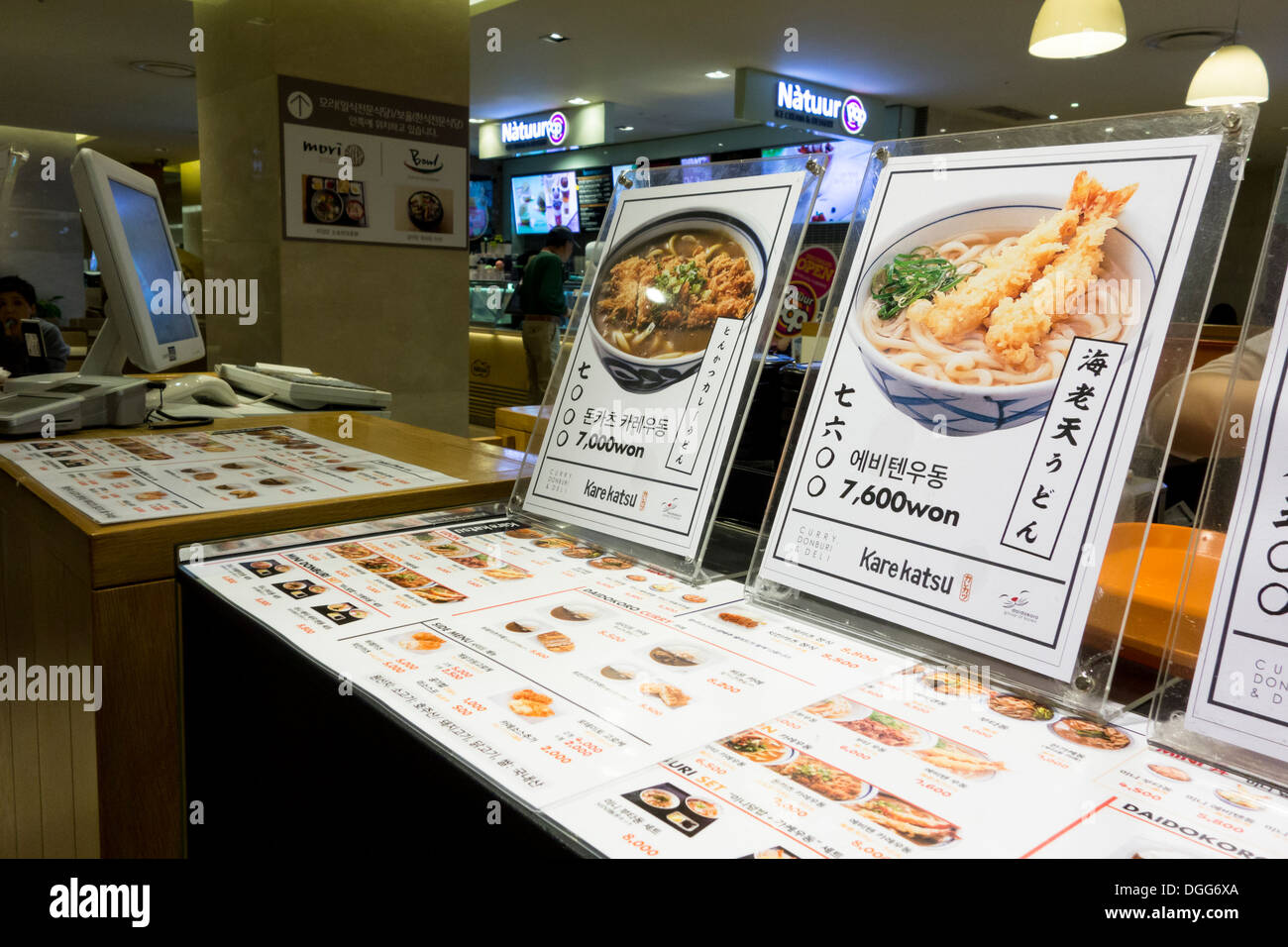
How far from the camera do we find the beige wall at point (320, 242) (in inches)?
158

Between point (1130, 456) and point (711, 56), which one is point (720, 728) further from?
point (711, 56)

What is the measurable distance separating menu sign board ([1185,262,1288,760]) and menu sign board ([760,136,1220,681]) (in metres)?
0.09

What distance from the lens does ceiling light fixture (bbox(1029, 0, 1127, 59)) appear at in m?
3.92

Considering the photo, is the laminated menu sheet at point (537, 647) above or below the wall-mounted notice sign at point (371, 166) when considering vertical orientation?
below

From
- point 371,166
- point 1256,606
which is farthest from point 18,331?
point 1256,606

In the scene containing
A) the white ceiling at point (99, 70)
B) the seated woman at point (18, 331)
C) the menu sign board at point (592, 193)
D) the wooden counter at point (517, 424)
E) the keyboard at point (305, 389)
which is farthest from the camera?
the menu sign board at point (592, 193)

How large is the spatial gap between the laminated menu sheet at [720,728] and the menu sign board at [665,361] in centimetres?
13

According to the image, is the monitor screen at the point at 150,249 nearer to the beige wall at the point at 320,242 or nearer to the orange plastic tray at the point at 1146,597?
the beige wall at the point at 320,242

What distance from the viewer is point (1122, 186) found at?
0.80 meters

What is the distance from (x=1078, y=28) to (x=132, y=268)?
3.95 m

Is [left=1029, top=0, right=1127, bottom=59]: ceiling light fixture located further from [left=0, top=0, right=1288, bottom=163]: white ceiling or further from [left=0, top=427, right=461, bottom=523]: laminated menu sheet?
[left=0, top=427, right=461, bottom=523]: laminated menu sheet

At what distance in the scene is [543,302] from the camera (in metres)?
7.67

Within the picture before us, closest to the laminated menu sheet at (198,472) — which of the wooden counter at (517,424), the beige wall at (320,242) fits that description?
the wooden counter at (517,424)

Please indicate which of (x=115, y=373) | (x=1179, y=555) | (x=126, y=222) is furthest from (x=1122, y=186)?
(x=115, y=373)
